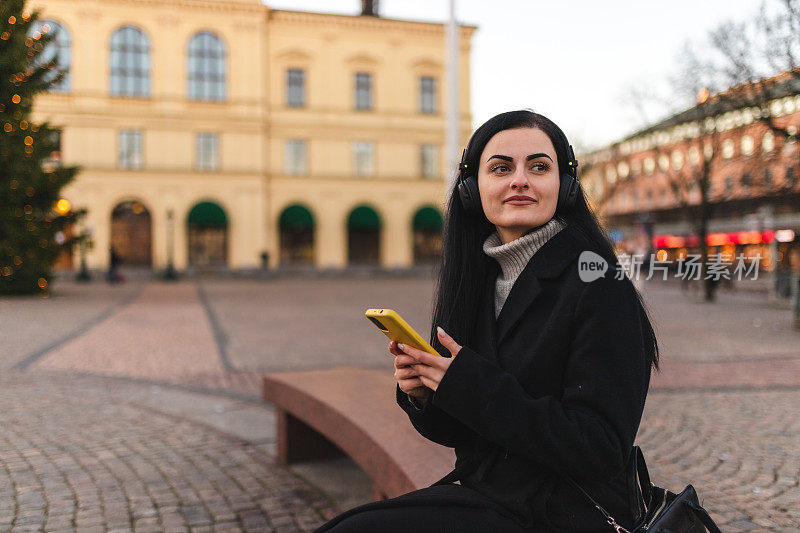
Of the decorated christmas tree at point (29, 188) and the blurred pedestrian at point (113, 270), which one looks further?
the blurred pedestrian at point (113, 270)

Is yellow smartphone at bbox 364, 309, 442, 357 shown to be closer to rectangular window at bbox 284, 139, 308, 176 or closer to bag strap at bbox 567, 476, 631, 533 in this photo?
bag strap at bbox 567, 476, 631, 533

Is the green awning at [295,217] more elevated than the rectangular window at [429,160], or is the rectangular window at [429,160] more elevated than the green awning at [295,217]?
the rectangular window at [429,160]

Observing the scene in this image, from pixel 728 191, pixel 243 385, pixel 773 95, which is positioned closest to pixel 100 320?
pixel 243 385

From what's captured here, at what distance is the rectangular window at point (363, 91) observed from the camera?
43.0m

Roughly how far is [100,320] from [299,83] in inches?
1179

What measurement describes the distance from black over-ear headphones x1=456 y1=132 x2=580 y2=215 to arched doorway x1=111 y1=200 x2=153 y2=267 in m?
40.2

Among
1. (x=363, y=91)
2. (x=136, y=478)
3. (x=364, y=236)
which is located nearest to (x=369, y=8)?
(x=363, y=91)

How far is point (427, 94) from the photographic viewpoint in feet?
144

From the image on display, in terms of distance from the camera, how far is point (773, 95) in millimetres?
11164

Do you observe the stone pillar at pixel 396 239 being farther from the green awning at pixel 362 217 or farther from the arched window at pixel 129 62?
the arched window at pixel 129 62

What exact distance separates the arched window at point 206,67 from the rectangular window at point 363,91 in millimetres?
8565

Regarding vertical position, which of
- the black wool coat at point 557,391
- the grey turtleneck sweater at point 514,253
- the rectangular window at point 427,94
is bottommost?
the black wool coat at point 557,391

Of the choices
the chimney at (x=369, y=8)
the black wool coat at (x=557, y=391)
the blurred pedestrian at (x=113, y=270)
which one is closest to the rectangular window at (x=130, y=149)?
the blurred pedestrian at (x=113, y=270)

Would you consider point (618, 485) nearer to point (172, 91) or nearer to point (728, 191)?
point (728, 191)
